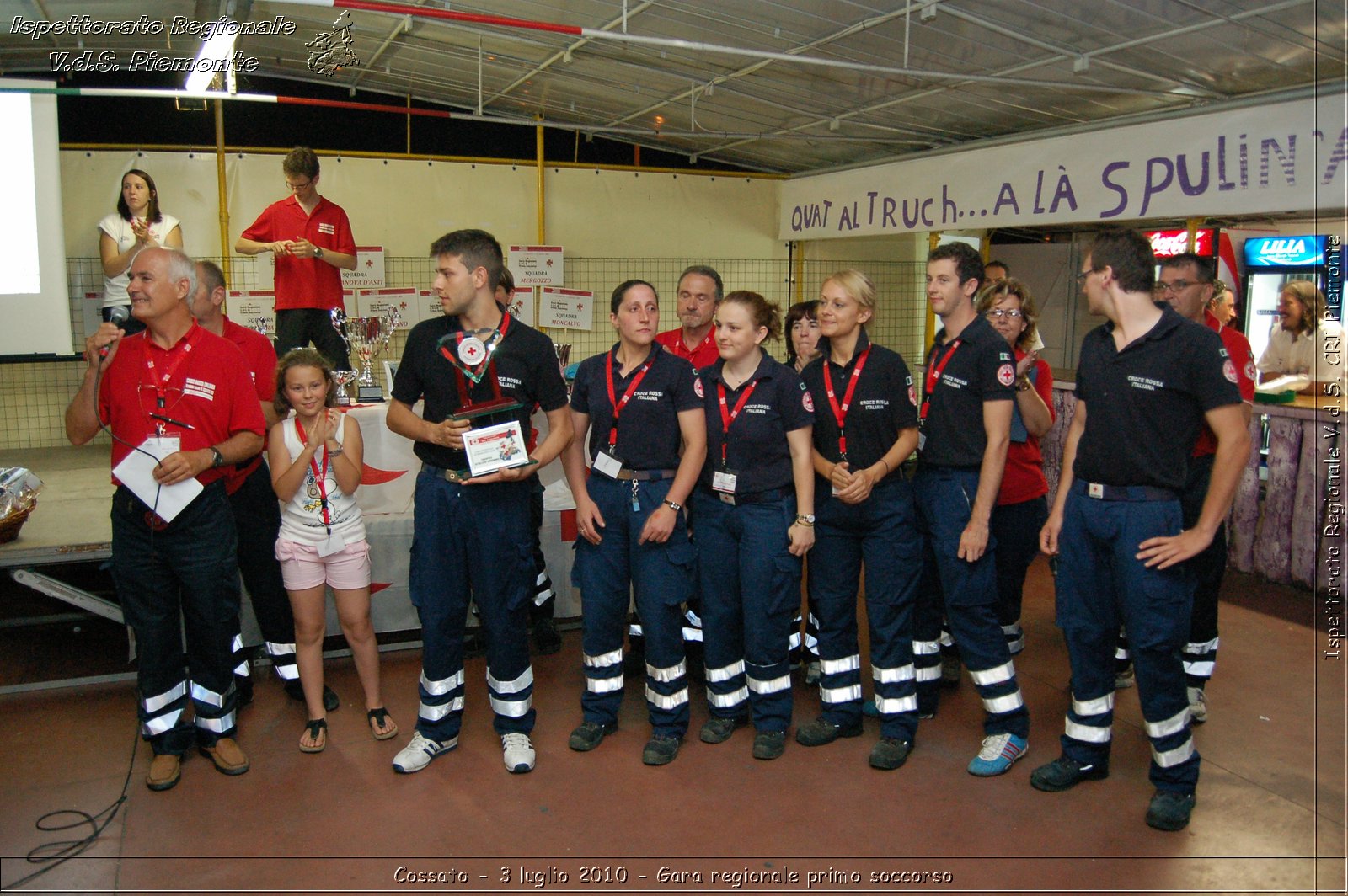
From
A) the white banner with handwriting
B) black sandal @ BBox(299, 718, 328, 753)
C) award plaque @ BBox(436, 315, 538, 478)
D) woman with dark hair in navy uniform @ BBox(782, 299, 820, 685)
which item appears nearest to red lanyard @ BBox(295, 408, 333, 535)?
award plaque @ BBox(436, 315, 538, 478)

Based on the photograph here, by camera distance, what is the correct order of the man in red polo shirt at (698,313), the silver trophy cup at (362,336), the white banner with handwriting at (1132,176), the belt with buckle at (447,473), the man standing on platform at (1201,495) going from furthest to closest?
the silver trophy cup at (362,336)
the white banner with handwriting at (1132,176)
the man in red polo shirt at (698,313)
the man standing on platform at (1201,495)
the belt with buckle at (447,473)

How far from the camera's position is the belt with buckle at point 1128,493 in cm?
299

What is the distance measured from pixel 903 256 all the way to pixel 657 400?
7.92 meters

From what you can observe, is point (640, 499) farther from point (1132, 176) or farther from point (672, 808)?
point (1132, 176)

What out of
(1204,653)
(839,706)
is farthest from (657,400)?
(1204,653)

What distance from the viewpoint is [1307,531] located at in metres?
5.60

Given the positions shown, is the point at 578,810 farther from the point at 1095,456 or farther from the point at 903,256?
the point at 903,256

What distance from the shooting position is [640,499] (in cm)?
352

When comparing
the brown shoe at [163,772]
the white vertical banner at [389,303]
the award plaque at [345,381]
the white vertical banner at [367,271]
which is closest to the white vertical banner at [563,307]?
the white vertical banner at [389,303]

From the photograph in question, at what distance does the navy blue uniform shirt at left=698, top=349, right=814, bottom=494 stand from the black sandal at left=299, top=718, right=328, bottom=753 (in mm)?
1895

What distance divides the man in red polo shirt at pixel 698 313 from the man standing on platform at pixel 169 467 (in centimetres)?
176

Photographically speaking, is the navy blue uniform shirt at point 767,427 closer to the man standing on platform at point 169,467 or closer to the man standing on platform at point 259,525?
the man standing on platform at point 169,467

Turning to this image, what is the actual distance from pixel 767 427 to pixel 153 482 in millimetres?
2146

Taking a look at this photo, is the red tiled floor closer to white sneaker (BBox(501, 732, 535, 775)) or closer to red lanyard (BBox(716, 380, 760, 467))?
white sneaker (BBox(501, 732, 535, 775))
